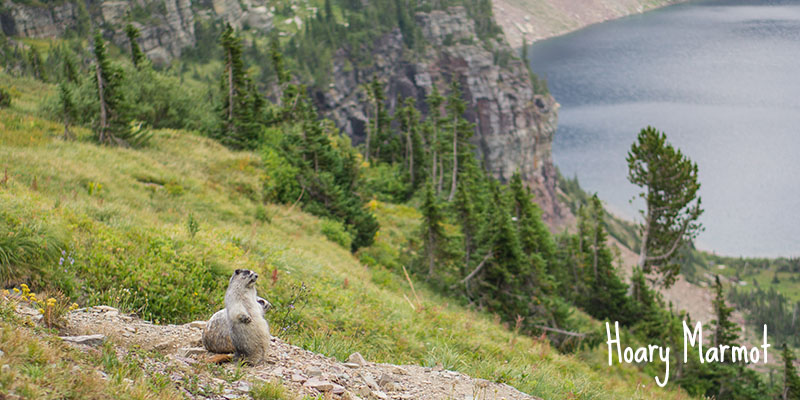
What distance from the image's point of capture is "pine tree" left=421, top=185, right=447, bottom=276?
22.2 m

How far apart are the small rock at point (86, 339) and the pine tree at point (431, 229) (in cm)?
1699

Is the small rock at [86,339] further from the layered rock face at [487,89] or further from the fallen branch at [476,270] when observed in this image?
the layered rock face at [487,89]

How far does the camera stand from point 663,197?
1324 inches

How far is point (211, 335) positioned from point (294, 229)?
14415mm

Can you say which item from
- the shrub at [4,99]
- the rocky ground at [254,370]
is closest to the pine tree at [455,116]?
the shrub at [4,99]

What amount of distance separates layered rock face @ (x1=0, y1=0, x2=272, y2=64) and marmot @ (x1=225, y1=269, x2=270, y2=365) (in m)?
110

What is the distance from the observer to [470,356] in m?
10.2

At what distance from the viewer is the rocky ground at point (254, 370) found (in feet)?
18.0

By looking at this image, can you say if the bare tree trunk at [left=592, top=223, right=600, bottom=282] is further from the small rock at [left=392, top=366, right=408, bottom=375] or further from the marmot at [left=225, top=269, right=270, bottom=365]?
the marmot at [left=225, top=269, right=270, bottom=365]

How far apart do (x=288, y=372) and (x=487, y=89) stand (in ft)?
589

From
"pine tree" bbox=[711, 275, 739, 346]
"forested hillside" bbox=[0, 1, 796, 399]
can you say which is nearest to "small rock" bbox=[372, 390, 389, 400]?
"forested hillside" bbox=[0, 1, 796, 399]

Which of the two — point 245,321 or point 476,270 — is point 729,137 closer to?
point 476,270

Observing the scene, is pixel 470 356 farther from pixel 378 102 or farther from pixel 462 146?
pixel 378 102

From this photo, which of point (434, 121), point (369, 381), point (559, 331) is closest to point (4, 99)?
point (369, 381)
